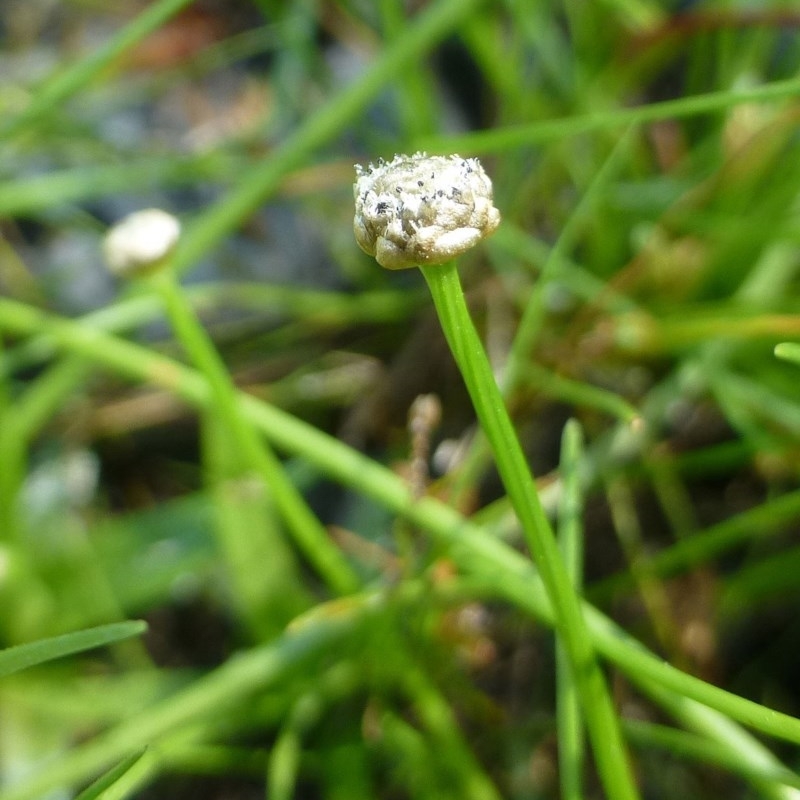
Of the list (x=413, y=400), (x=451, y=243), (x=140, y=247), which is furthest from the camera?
(x=413, y=400)

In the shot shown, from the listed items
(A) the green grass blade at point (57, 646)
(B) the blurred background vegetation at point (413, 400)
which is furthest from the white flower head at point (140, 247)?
(A) the green grass blade at point (57, 646)

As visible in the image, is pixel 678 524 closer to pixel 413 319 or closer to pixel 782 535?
pixel 782 535

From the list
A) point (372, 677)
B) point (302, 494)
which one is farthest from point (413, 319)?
point (372, 677)

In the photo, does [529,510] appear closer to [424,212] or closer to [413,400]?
[424,212]

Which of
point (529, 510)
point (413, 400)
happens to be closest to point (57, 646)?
point (529, 510)

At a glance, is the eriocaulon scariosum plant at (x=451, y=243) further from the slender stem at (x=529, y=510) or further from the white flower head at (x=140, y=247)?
the white flower head at (x=140, y=247)

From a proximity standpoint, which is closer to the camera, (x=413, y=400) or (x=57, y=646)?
(x=57, y=646)
